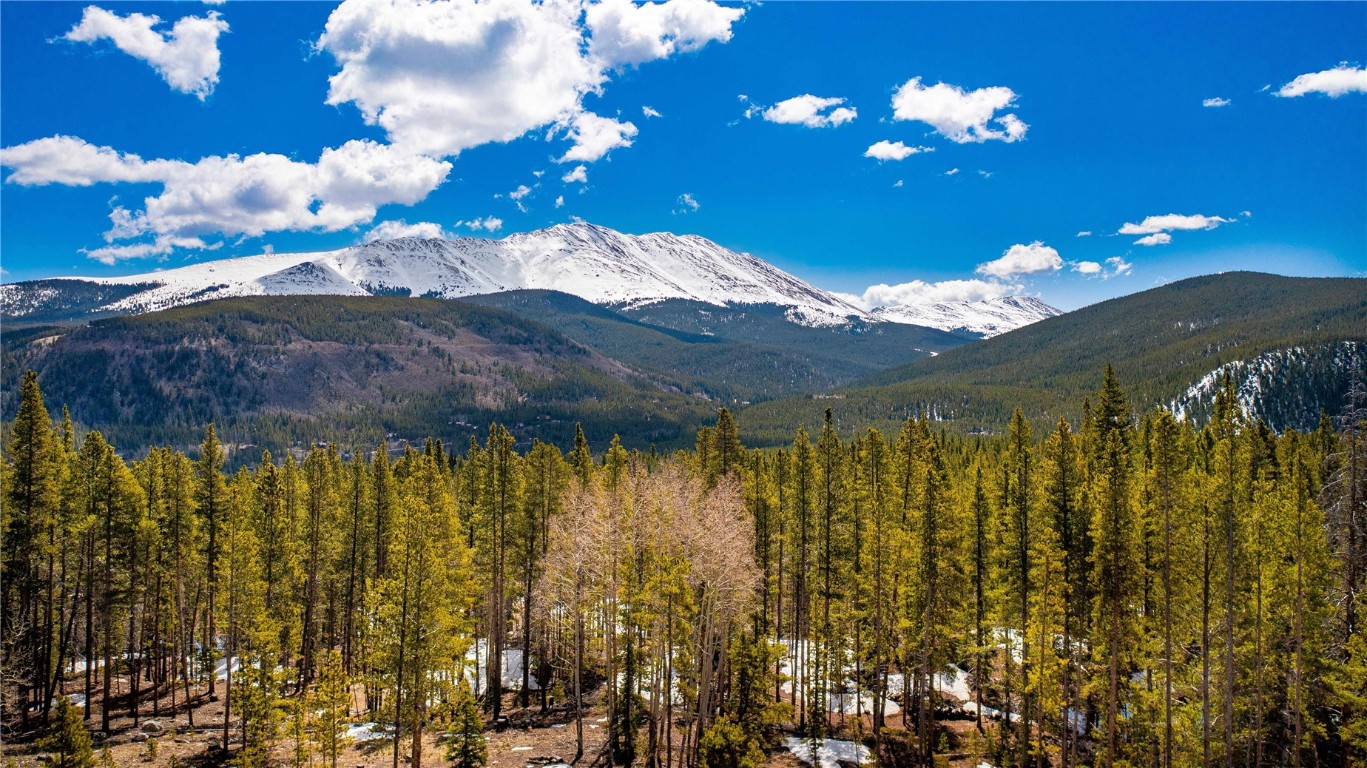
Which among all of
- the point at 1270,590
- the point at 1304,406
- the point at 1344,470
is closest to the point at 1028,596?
the point at 1270,590

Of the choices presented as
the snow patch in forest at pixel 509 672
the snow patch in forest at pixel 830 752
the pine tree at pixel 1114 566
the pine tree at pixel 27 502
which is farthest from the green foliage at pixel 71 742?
the pine tree at pixel 1114 566

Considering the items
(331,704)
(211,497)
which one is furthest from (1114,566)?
(211,497)

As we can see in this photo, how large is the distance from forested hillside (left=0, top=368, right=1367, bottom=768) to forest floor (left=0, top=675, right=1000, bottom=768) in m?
0.46

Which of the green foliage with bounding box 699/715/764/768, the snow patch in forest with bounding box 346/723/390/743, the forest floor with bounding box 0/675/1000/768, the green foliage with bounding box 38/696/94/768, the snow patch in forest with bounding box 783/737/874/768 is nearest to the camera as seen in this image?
the green foliage with bounding box 38/696/94/768

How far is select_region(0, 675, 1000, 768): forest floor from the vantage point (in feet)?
101

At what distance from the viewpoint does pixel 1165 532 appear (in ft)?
90.3

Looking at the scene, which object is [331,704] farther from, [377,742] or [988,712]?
[988,712]

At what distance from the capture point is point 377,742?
116 feet

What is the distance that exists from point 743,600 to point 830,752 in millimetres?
8639

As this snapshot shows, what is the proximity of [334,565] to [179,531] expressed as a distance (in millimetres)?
11477

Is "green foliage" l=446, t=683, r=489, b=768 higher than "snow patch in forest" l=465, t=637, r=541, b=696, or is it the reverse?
"green foliage" l=446, t=683, r=489, b=768

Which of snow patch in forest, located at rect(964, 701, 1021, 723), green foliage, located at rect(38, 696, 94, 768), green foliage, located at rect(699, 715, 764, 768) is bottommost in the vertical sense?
snow patch in forest, located at rect(964, 701, 1021, 723)

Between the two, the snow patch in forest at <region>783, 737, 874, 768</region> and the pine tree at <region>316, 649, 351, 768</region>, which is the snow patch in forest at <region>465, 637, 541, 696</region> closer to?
the pine tree at <region>316, 649, 351, 768</region>

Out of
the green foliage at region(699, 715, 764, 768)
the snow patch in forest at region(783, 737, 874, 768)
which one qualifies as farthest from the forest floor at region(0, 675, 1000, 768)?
the green foliage at region(699, 715, 764, 768)
